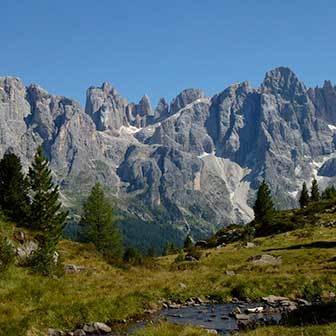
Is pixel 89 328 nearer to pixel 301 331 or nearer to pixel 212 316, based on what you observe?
pixel 212 316

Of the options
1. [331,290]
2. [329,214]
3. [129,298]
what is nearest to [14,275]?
[129,298]

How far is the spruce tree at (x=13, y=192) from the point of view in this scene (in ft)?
188

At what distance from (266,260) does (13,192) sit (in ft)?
99.7

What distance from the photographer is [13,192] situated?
5875 centimetres

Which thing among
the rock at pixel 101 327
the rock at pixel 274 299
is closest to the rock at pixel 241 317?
the rock at pixel 274 299

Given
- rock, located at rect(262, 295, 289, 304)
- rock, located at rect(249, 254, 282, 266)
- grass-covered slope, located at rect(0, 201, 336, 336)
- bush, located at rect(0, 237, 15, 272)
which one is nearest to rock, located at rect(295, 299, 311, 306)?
rock, located at rect(262, 295, 289, 304)

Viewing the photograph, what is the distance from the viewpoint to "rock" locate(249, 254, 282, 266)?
5327 centimetres

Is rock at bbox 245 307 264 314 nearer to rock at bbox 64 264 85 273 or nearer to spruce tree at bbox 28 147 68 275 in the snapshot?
rock at bbox 64 264 85 273

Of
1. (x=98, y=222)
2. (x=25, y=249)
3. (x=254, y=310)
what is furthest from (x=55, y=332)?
(x=98, y=222)

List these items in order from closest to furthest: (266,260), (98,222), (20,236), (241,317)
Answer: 1. (241,317)
2. (20,236)
3. (266,260)
4. (98,222)

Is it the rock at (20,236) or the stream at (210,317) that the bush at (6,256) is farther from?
the rock at (20,236)

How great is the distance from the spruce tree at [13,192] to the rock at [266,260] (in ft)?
87.4

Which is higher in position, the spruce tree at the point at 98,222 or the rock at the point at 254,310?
the spruce tree at the point at 98,222

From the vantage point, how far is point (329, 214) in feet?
308
